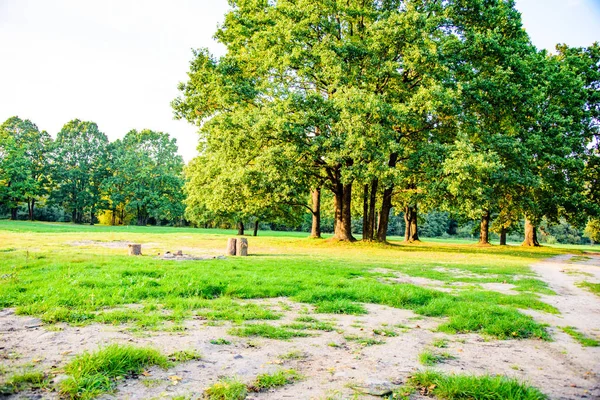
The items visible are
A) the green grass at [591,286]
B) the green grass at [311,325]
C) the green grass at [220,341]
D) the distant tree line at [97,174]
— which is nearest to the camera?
the green grass at [220,341]

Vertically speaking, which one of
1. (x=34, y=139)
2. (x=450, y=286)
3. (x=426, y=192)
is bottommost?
(x=450, y=286)

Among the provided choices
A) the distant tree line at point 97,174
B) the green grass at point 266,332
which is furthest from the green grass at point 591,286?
the distant tree line at point 97,174

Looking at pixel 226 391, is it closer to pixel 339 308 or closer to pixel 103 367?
pixel 103 367

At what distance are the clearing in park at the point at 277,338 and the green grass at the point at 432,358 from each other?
0.02m

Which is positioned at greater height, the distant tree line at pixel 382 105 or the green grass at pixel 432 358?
the distant tree line at pixel 382 105

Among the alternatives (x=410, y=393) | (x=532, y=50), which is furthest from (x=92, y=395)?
(x=532, y=50)

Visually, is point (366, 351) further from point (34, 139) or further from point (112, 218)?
point (34, 139)

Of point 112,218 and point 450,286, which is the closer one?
point 450,286

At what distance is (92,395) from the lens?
10.7 feet

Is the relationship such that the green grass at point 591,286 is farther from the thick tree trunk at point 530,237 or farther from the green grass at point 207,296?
the thick tree trunk at point 530,237

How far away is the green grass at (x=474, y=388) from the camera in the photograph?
3.51 meters

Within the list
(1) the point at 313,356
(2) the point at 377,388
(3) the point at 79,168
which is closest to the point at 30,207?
(3) the point at 79,168

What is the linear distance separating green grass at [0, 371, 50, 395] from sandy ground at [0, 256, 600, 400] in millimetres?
120

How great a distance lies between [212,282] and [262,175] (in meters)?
14.8
